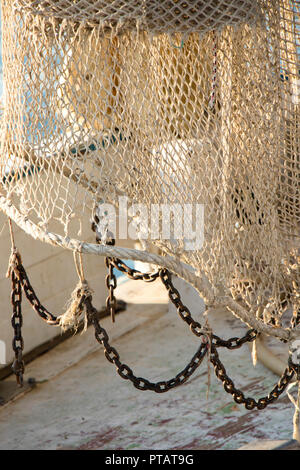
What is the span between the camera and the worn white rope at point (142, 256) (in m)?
2.75

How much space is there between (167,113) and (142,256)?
0.53 meters

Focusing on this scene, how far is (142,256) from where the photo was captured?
108 inches

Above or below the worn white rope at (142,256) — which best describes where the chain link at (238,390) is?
below

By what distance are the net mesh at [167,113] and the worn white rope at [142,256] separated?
4 centimetres

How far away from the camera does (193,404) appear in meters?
4.52

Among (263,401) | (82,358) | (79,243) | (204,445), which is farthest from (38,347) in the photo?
(79,243)

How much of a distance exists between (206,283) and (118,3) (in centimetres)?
105

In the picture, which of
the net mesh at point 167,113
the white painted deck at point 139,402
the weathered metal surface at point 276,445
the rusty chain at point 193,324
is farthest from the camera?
the white painted deck at point 139,402

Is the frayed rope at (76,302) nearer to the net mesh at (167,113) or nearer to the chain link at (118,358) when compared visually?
the chain link at (118,358)

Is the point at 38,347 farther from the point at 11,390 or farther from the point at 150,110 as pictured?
the point at 150,110

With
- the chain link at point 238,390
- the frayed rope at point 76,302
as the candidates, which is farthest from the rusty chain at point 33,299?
the chain link at point 238,390

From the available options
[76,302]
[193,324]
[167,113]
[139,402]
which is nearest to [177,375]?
[193,324]

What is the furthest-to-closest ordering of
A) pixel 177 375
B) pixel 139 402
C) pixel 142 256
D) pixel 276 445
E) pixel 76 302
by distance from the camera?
pixel 139 402
pixel 276 445
pixel 177 375
pixel 76 302
pixel 142 256

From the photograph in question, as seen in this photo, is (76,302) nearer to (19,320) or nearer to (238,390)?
(19,320)
